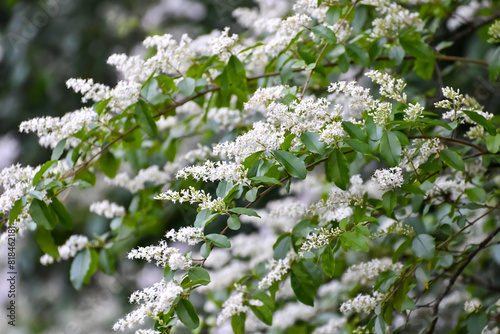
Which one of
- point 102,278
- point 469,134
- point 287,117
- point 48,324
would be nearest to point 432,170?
point 469,134

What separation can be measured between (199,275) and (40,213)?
47 cm

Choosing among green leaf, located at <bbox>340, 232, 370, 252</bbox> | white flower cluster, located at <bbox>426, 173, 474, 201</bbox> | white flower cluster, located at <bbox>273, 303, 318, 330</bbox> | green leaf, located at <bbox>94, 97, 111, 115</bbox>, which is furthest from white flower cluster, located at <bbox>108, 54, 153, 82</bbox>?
white flower cluster, located at <bbox>273, 303, 318, 330</bbox>

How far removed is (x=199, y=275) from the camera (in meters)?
0.96

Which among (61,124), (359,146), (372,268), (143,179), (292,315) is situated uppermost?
(61,124)

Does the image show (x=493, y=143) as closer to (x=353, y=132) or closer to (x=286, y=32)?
(x=353, y=132)

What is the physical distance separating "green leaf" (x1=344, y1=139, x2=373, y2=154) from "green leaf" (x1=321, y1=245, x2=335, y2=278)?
22cm

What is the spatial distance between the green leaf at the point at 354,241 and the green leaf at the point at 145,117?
564mm

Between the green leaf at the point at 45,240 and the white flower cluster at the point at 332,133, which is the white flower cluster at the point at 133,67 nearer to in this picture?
the green leaf at the point at 45,240

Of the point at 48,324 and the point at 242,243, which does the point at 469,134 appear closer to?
the point at 242,243

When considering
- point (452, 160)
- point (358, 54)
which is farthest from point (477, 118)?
point (358, 54)

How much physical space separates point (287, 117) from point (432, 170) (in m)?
0.36

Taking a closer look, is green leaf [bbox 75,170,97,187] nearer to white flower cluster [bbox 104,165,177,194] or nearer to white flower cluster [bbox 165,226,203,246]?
white flower cluster [bbox 104,165,177,194]

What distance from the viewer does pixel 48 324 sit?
3.94m

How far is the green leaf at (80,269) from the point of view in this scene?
59.8 inches
